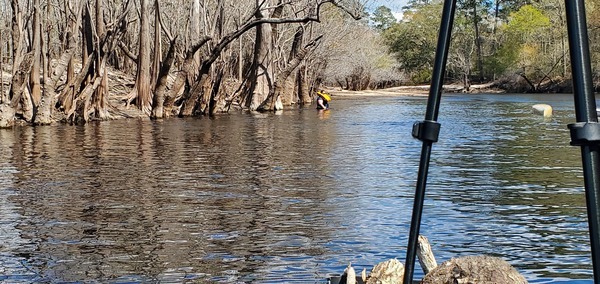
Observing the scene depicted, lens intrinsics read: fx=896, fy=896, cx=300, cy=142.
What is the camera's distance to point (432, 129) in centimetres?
204

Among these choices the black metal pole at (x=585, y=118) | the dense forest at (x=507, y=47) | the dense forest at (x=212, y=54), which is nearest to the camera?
the black metal pole at (x=585, y=118)

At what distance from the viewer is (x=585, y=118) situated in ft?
5.58

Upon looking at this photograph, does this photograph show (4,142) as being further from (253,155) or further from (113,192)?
(113,192)

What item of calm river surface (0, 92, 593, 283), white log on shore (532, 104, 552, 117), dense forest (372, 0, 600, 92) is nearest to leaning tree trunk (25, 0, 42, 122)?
calm river surface (0, 92, 593, 283)

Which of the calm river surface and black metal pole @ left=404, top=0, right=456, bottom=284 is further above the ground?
black metal pole @ left=404, top=0, right=456, bottom=284

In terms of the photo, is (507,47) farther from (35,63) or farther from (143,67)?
(35,63)

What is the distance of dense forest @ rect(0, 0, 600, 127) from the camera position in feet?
88.2

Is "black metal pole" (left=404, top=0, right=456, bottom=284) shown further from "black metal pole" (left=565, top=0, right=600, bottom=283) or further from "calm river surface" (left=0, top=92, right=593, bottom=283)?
"calm river surface" (left=0, top=92, right=593, bottom=283)

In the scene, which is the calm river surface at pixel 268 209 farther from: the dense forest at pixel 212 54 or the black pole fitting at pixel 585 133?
the black pole fitting at pixel 585 133

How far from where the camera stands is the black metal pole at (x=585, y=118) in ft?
5.38

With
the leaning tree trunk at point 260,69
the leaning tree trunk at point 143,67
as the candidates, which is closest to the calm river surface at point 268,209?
the leaning tree trunk at point 143,67

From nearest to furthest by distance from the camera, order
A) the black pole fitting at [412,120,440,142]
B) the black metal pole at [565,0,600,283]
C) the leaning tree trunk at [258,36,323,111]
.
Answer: the black metal pole at [565,0,600,283] → the black pole fitting at [412,120,440,142] → the leaning tree trunk at [258,36,323,111]

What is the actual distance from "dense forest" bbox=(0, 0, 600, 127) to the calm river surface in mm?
2179

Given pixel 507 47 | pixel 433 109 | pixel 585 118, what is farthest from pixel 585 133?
pixel 507 47
